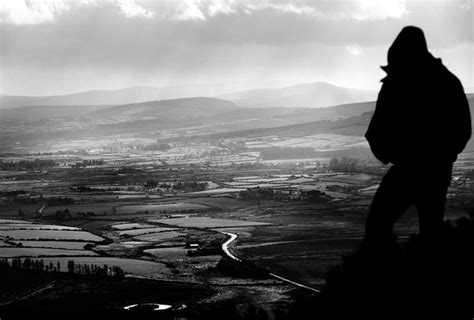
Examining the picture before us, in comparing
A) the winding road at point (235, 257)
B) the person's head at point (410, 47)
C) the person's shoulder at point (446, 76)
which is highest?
the person's head at point (410, 47)

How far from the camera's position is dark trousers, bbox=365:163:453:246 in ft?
34.0

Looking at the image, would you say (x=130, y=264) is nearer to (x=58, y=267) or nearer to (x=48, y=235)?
(x=58, y=267)

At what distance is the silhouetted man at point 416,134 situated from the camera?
1032 centimetres

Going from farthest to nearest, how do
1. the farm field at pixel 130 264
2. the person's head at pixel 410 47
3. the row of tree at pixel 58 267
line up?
the farm field at pixel 130 264
the row of tree at pixel 58 267
the person's head at pixel 410 47

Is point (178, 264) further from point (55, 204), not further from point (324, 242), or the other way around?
point (55, 204)

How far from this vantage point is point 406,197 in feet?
34.1

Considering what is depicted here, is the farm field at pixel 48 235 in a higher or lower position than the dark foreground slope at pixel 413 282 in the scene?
lower

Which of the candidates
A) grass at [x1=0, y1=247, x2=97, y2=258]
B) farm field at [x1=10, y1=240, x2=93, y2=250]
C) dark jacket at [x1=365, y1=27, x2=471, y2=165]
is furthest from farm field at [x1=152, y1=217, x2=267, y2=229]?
dark jacket at [x1=365, y1=27, x2=471, y2=165]

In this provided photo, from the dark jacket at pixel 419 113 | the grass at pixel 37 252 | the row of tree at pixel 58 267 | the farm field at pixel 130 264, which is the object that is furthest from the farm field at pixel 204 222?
the dark jacket at pixel 419 113

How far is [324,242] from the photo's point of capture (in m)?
56.3

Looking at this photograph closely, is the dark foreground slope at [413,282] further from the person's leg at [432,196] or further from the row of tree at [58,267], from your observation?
the row of tree at [58,267]

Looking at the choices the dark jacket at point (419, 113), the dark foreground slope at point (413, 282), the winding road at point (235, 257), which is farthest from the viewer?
the winding road at point (235, 257)

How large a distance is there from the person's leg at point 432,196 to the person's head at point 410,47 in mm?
1281

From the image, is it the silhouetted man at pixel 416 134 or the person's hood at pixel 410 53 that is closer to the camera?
the silhouetted man at pixel 416 134
